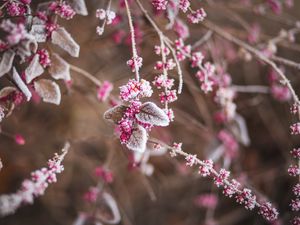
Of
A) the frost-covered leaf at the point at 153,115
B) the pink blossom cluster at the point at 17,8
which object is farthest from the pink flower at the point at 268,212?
the pink blossom cluster at the point at 17,8

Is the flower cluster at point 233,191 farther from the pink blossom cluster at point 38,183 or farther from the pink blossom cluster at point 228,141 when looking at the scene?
the pink blossom cluster at point 228,141

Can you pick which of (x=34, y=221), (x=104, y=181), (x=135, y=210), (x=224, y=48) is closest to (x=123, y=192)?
(x=135, y=210)

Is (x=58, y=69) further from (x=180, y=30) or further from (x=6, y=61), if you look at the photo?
(x=180, y=30)

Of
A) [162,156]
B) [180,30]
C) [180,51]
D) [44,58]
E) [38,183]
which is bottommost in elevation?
[38,183]

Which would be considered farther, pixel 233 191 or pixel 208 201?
pixel 208 201

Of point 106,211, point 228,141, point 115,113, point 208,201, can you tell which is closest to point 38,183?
point 115,113

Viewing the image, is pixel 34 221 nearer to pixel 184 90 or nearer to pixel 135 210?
pixel 135 210

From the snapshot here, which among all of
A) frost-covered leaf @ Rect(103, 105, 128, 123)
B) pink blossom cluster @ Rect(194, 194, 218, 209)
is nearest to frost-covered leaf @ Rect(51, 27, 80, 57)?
frost-covered leaf @ Rect(103, 105, 128, 123)
